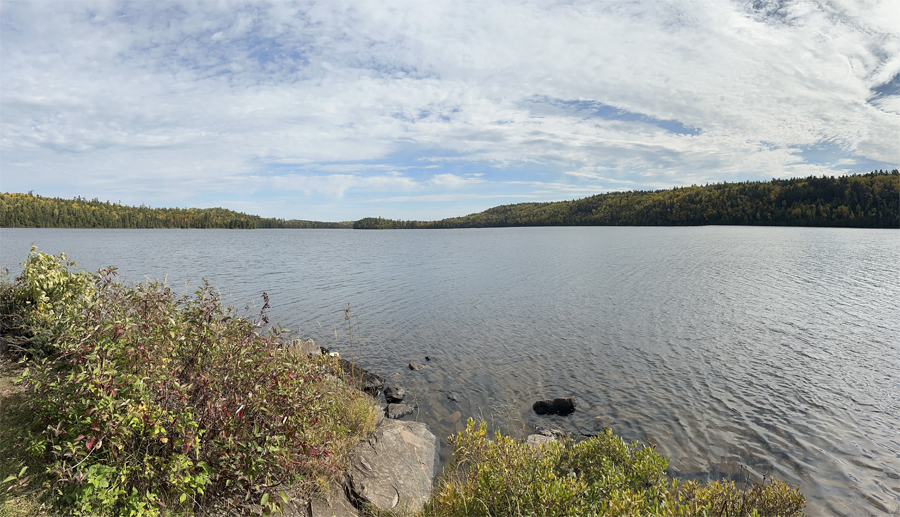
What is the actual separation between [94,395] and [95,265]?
51344 mm

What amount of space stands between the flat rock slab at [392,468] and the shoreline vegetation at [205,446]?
34 cm

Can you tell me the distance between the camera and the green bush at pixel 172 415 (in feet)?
16.4

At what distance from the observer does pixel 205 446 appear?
564 cm

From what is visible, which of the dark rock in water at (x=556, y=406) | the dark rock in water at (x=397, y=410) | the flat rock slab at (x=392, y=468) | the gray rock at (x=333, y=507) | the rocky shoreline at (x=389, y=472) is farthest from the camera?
the dark rock in water at (x=556, y=406)

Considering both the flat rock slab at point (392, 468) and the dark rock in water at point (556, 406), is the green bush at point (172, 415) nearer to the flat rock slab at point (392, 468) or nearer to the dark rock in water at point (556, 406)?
the flat rock slab at point (392, 468)

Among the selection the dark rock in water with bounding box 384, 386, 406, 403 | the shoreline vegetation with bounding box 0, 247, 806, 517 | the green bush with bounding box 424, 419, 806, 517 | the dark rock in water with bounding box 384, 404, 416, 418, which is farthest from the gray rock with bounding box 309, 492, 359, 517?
the dark rock in water with bounding box 384, 386, 406, 403

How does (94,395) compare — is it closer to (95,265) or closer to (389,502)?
(389,502)

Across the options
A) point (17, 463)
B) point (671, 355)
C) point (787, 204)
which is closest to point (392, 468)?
point (17, 463)

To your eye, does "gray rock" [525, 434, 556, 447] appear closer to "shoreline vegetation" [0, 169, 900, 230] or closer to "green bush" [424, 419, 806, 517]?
"green bush" [424, 419, 806, 517]

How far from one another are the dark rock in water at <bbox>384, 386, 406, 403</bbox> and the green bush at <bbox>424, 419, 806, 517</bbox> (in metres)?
6.22

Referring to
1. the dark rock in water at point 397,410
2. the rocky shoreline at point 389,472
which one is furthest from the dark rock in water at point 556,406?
the dark rock in water at point 397,410

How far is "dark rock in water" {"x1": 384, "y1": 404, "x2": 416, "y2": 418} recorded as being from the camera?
505 inches

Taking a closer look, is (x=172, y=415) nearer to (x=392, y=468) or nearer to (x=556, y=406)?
(x=392, y=468)

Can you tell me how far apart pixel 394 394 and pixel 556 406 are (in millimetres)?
5301
